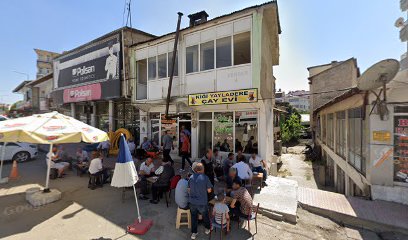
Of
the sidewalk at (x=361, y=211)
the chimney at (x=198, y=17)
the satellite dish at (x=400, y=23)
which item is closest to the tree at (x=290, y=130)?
the satellite dish at (x=400, y=23)

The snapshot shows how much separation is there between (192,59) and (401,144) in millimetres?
9175

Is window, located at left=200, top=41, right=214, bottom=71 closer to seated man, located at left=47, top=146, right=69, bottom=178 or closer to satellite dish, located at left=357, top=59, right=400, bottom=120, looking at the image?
satellite dish, located at left=357, top=59, right=400, bottom=120

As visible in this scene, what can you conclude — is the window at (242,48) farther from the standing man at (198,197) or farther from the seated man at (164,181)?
the standing man at (198,197)

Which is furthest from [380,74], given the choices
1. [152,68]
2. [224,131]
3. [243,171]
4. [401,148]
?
[152,68]

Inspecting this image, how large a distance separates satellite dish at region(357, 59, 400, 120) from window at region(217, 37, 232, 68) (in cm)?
552

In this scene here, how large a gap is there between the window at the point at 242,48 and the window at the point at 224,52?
0.34 metres

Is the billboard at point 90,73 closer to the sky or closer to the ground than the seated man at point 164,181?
closer to the sky

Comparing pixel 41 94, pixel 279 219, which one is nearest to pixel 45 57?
pixel 41 94

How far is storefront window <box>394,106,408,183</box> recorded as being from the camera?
5812 mm

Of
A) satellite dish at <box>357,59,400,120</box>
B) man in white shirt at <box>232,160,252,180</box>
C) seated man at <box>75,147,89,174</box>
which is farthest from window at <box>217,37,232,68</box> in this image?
seated man at <box>75,147,89,174</box>

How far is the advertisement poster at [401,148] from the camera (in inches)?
229

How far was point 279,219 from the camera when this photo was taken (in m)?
5.75

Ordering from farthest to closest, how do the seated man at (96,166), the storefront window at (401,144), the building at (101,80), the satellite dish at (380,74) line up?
the building at (101,80)
the seated man at (96,166)
the storefront window at (401,144)
the satellite dish at (380,74)

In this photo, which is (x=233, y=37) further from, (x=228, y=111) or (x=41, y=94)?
(x=41, y=94)
